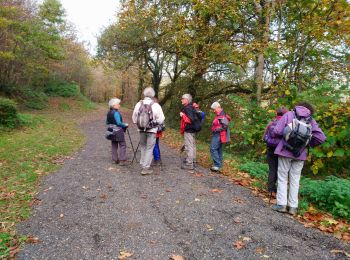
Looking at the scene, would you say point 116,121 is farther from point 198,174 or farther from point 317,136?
point 317,136

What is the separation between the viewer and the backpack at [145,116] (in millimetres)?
7516

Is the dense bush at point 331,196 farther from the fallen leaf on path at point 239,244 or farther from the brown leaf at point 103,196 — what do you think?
the brown leaf at point 103,196

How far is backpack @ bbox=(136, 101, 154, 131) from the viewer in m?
7.52

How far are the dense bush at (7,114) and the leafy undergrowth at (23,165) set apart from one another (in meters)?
0.52

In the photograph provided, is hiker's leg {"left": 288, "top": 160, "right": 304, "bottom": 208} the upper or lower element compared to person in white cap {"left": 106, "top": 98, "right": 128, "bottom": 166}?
lower

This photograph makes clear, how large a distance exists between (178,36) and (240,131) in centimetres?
570

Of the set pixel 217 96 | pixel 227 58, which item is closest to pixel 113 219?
pixel 227 58

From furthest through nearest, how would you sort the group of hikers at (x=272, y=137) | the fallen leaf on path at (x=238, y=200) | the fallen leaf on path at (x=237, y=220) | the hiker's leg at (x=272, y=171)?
the hiker's leg at (x=272, y=171), the fallen leaf on path at (x=238, y=200), the group of hikers at (x=272, y=137), the fallen leaf on path at (x=237, y=220)

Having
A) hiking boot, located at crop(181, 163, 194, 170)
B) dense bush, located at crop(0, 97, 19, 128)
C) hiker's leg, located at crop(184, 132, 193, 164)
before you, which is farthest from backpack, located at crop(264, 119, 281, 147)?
dense bush, located at crop(0, 97, 19, 128)

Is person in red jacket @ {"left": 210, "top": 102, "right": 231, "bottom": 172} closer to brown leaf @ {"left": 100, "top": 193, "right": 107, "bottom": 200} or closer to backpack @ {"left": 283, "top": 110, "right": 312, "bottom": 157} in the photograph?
backpack @ {"left": 283, "top": 110, "right": 312, "bottom": 157}

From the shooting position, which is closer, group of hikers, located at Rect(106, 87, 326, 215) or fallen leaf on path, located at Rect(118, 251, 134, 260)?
fallen leaf on path, located at Rect(118, 251, 134, 260)

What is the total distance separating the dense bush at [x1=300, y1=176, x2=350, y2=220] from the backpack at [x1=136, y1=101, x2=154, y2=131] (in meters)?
3.99

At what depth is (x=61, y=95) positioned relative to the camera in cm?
3534

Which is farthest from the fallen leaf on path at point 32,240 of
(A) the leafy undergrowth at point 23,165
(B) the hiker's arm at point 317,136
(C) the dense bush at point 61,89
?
(C) the dense bush at point 61,89
